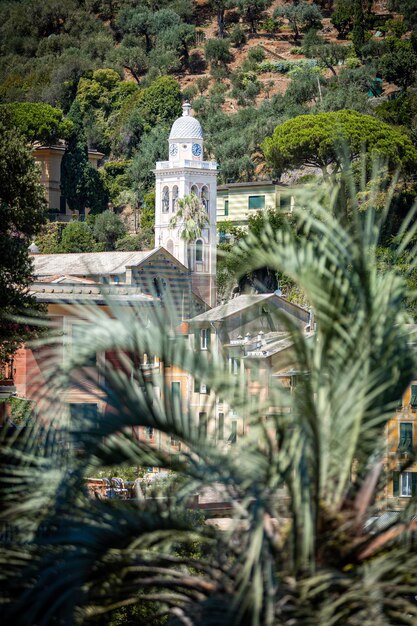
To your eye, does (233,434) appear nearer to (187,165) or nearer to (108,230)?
(187,165)

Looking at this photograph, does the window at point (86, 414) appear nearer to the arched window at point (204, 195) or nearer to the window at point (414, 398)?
the window at point (414, 398)

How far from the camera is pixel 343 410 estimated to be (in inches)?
239

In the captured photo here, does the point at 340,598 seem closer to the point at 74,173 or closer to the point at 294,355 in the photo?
the point at 294,355

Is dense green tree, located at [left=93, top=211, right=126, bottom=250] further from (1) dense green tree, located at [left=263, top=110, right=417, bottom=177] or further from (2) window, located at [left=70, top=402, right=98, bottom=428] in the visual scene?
(2) window, located at [left=70, top=402, right=98, bottom=428]

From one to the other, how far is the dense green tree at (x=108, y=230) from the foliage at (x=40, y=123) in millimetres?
7305

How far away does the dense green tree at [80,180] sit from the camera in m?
82.8

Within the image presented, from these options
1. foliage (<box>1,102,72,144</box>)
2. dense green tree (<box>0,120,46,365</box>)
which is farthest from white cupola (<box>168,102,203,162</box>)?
dense green tree (<box>0,120,46,365</box>)

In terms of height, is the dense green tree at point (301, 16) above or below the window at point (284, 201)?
above

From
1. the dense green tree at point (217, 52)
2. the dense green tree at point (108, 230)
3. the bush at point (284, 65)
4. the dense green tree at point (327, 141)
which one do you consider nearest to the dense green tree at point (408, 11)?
the bush at point (284, 65)

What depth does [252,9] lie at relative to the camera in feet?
363

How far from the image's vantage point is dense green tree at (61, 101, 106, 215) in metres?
82.8

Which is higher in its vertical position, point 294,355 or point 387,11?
point 387,11

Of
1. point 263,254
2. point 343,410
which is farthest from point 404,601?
point 263,254

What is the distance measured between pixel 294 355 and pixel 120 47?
105118 millimetres
